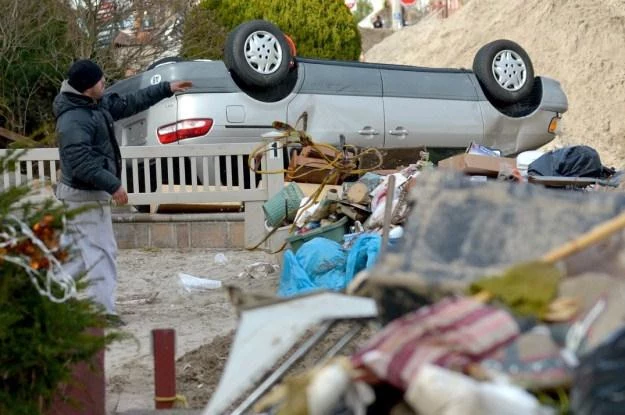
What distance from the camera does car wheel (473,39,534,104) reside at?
14094 millimetres

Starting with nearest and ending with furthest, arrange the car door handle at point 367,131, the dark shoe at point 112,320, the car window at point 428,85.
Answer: the dark shoe at point 112,320, the car door handle at point 367,131, the car window at point 428,85

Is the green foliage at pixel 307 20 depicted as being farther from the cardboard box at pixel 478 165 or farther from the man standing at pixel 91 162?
the man standing at pixel 91 162

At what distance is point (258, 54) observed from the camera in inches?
500

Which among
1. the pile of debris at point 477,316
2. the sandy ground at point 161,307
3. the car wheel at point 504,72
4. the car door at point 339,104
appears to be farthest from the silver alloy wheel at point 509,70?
the pile of debris at point 477,316

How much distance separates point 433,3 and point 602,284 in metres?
44.2

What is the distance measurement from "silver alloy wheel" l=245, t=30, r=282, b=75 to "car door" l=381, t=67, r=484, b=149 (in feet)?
4.36

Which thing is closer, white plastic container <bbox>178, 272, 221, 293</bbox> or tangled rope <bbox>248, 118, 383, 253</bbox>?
white plastic container <bbox>178, 272, 221, 293</bbox>

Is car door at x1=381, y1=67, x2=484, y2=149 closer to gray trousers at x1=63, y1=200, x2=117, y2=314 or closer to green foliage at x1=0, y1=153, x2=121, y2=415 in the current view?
gray trousers at x1=63, y1=200, x2=117, y2=314

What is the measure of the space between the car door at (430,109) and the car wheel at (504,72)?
0.27 metres

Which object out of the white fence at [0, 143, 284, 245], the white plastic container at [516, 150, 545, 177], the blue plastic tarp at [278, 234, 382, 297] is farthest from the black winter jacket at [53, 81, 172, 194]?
the white fence at [0, 143, 284, 245]

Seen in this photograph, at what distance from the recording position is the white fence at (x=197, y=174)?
40.4ft

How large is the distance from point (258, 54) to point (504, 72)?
3215 mm

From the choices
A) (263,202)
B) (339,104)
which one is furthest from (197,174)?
(339,104)

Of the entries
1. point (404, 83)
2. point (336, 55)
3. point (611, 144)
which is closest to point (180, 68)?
Result: point (404, 83)
